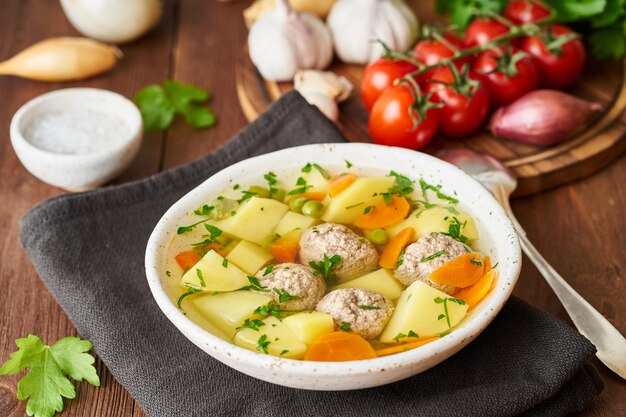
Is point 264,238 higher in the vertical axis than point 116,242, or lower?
higher

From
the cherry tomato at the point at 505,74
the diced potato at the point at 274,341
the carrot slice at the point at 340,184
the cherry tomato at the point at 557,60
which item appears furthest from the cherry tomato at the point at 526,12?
the diced potato at the point at 274,341

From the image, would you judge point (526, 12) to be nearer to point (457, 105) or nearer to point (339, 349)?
point (457, 105)

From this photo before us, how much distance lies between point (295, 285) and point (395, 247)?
1.09ft

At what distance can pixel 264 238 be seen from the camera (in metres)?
2.19

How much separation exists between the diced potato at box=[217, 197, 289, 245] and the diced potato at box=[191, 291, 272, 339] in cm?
23

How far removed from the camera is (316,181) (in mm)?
2342

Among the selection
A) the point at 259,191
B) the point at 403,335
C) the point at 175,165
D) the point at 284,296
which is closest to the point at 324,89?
the point at 175,165

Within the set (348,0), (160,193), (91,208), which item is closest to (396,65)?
(348,0)

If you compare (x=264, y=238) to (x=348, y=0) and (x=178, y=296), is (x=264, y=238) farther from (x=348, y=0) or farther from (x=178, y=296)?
(x=348, y=0)

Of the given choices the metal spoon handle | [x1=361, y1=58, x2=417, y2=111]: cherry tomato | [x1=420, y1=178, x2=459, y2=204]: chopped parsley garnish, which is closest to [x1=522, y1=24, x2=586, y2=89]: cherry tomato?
[x1=361, y1=58, x2=417, y2=111]: cherry tomato

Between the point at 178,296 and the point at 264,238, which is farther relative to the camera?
the point at 264,238

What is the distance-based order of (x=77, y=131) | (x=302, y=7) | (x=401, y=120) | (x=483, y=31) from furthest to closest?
(x=302, y=7) → (x=483, y=31) → (x=77, y=131) → (x=401, y=120)

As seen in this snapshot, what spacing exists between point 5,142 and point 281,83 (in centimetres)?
114

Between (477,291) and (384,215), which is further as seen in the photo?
(384,215)
